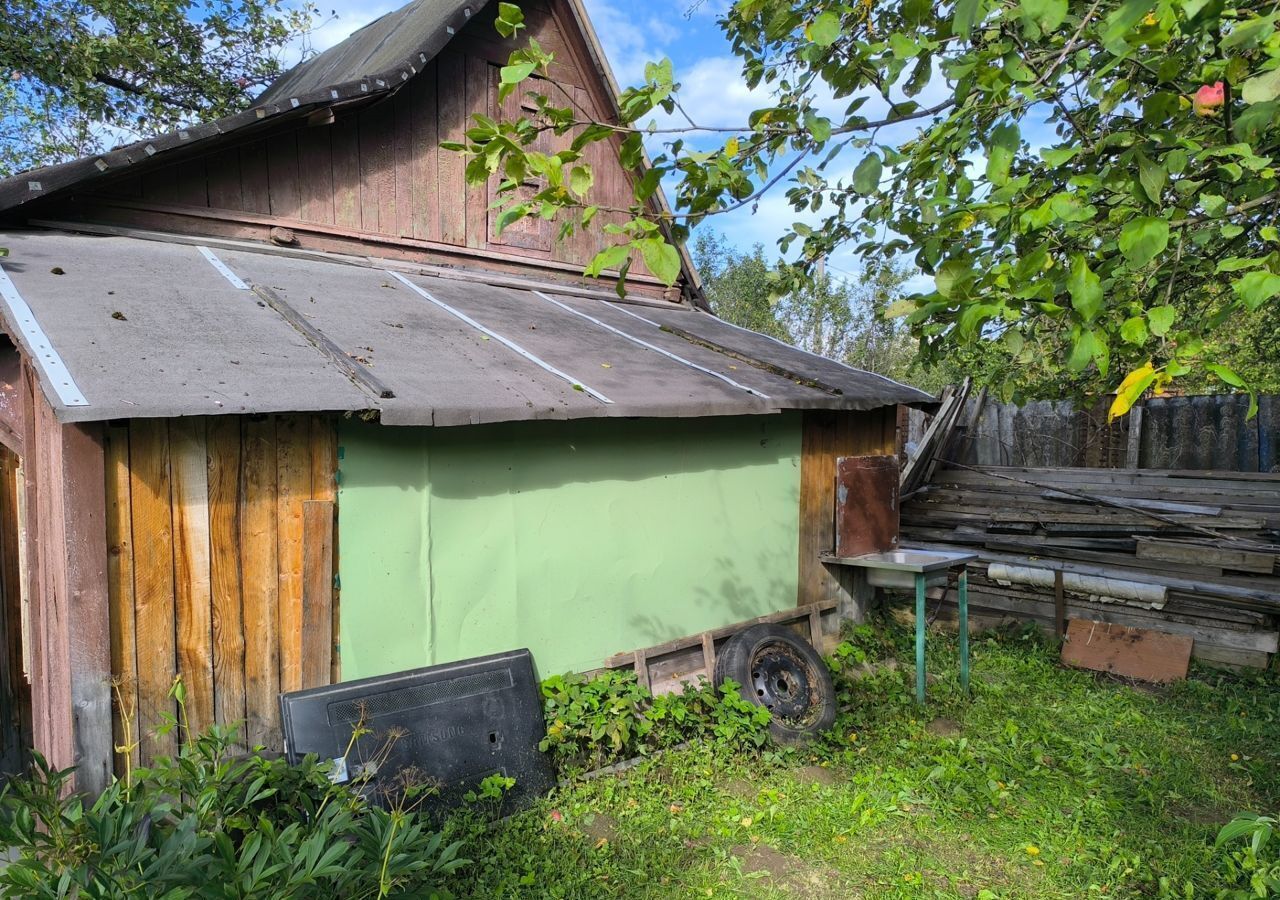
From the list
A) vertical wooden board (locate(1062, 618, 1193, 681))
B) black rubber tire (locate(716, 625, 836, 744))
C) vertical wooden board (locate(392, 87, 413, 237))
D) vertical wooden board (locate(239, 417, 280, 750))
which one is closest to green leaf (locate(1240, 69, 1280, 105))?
vertical wooden board (locate(239, 417, 280, 750))

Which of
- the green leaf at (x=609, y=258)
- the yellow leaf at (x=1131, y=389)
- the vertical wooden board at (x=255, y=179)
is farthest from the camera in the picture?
the vertical wooden board at (x=255, y=179)

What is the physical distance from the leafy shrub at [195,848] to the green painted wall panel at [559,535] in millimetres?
1240

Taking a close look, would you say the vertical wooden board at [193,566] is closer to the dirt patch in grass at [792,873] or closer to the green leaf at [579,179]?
the green leaf at [579,179]

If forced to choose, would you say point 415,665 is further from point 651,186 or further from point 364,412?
point 651,186

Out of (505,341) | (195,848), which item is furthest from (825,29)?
(195,848)

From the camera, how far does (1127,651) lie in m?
6.62

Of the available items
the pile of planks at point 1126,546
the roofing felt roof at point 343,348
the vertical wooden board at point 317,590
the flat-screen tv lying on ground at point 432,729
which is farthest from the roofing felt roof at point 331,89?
the pile of planks at point 1126,546

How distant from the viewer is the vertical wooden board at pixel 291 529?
3.82 meters

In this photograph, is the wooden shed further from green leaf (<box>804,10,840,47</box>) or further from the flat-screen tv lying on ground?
green leaf (<box>804,10,840,47</box>)

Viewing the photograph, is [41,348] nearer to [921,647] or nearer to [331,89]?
[331,89]

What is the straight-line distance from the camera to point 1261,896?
9.11 ft

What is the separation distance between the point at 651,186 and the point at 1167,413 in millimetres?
9372

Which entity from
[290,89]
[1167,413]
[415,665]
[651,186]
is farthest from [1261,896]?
[290,89]

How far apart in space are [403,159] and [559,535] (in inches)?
159
